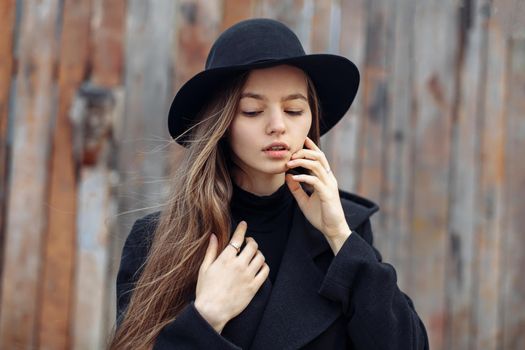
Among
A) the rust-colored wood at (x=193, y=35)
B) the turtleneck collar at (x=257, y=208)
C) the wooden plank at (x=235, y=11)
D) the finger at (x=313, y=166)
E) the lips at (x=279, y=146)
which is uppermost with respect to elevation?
the wooden plank at (x=235, y=11)

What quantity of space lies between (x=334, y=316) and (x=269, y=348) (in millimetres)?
212

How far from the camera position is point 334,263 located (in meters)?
1.86

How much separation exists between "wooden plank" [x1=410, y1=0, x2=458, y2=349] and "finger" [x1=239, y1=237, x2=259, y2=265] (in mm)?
1466

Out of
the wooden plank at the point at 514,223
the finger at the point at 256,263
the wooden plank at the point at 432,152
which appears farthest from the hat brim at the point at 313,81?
the wooden plank at the point at 514,223

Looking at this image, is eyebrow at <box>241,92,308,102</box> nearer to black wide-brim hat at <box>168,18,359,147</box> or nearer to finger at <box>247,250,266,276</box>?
black wide-brim hat at <box>168,18,359,147</box>

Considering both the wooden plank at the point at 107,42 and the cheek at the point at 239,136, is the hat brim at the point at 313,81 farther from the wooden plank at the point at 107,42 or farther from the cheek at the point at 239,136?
the wooden plank at the point at 107,42

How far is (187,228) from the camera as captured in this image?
199 centimetres

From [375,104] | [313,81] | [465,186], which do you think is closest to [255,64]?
[313,81]

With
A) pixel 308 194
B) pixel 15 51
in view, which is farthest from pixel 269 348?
pixel 15 51

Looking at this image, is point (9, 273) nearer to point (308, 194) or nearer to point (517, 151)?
point (308, 194)

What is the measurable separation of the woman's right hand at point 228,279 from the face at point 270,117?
9.0 inches

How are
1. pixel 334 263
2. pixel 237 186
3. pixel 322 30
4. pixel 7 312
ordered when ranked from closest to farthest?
pixel 334 263, pixel 237 186, pixel 7 312, pixel 322 30

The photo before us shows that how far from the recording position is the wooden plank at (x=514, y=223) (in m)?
3.28

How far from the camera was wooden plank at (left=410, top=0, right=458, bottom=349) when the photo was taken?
3.24m
